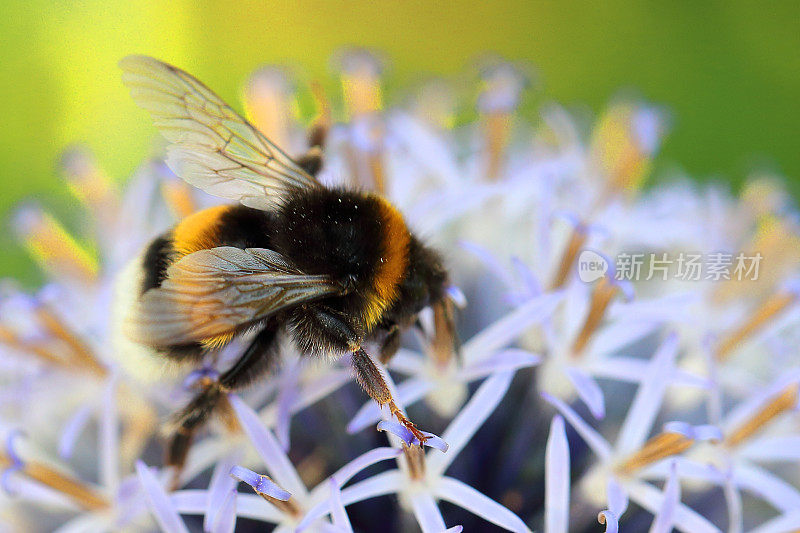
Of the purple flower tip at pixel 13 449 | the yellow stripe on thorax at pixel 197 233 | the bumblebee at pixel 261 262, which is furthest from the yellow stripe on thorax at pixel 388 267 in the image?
the purple flower tip at pixel 13 449

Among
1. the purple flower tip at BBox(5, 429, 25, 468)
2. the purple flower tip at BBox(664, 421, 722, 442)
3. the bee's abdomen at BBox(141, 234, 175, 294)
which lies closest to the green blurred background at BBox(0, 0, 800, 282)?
the purple flower tip at BBox(5, 429, 25, 468)

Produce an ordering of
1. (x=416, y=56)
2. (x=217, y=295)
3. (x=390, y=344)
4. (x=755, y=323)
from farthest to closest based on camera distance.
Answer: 1. (x=416, y=56)
2. (x=755, y=323)
3. (x=390, y=344)
4. (x=217, y=295)

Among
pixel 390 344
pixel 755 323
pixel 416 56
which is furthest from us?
pixel 416 56

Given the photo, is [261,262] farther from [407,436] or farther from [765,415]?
[765,415]

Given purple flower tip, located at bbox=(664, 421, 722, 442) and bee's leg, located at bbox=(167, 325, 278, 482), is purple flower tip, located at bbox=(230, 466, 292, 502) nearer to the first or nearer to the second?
bee's leg, located at bbox=(167, 325, 278, 482)

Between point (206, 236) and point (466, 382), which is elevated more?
point (206, 236)

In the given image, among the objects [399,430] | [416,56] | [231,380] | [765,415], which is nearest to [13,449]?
[231,380]

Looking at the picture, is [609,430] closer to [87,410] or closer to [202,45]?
[87,410]
